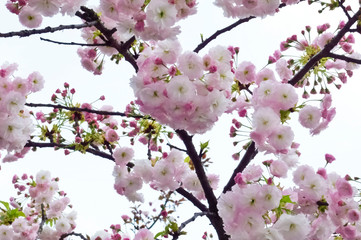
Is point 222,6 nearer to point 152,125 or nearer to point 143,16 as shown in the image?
point 143,16

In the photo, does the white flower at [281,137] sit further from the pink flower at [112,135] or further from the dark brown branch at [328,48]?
the pink flower at [112,135]

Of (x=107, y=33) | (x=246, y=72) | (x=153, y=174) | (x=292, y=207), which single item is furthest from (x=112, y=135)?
(x=292, y=207)

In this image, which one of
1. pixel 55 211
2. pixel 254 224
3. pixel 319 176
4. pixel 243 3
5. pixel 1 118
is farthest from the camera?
pixel 55 211

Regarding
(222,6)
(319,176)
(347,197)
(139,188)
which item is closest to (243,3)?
(222,6)

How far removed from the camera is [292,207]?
2.57m

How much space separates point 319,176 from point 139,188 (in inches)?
64.2

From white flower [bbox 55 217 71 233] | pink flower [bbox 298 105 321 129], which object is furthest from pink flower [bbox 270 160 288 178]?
white flower [bbox 55 217 71 233]

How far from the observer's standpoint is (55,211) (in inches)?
230

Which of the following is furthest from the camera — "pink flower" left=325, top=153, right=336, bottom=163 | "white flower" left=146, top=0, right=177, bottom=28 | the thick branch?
the thick branch

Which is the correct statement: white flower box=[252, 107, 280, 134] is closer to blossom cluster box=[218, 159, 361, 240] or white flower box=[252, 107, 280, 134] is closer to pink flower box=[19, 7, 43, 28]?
blossom cluster box=[218, 159, 361, 240]

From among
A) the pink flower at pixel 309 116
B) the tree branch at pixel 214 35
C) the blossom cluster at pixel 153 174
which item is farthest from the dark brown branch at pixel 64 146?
the pink flower at pixel 309 116

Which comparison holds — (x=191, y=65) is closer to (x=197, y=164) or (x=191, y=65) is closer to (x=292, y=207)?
(x=292, y=207)

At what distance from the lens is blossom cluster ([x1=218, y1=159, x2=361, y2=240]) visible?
2158 mm

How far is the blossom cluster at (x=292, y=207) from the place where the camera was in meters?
2.16
